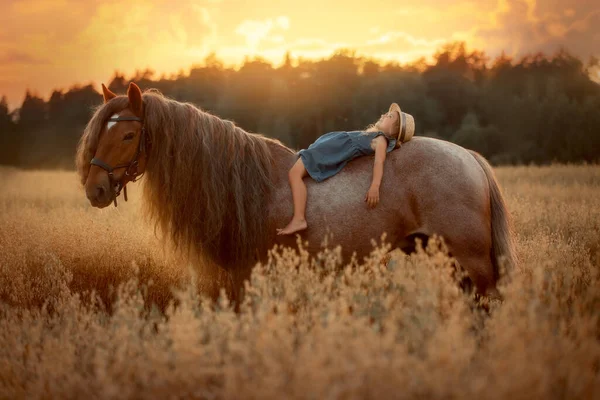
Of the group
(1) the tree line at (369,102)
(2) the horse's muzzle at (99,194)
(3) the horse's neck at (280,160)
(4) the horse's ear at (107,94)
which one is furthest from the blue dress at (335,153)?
(1) the tree line at (369,102)

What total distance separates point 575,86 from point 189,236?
42131 millimetres

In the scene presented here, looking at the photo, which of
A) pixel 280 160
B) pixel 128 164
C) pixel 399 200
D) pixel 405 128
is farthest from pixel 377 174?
pixel 128 164

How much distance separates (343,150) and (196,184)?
136cm

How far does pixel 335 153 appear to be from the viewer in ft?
15.2

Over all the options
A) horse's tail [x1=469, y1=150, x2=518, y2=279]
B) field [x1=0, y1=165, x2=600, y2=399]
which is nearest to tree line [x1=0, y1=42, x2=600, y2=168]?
horse's tail [x1=469, y1=150, x2=518, y2=279]

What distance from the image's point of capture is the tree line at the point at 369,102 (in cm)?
3556

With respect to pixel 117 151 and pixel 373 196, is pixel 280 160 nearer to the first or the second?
pixel 373 196

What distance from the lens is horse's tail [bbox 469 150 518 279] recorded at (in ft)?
14.3

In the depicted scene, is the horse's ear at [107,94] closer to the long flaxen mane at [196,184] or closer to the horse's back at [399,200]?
the long flaxen mane at [196,184]

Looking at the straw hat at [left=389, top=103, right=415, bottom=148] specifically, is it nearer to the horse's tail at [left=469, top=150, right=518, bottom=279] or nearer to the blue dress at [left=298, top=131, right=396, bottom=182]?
the blue dress at [left=298, top=131, right=396, bottom=182]

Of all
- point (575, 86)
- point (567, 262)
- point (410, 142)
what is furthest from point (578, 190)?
point (575, 86)

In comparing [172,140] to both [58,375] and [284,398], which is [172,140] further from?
[284,398]

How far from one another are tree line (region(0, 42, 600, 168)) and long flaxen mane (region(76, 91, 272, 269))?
1250 inches

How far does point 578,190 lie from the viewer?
12.9 metres
